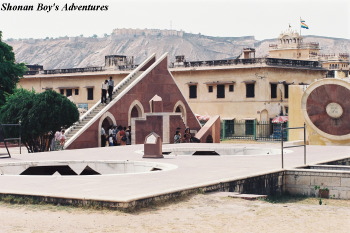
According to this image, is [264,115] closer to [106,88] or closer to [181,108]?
[181,108]

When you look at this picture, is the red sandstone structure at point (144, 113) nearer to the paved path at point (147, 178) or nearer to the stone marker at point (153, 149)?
the stone marker at point (153, 149)

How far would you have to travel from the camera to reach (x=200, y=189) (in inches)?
513

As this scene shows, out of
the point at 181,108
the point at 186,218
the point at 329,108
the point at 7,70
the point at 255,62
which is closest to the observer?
the point at 186,218

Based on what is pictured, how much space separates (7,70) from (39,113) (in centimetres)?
1064

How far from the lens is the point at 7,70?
37875 mm

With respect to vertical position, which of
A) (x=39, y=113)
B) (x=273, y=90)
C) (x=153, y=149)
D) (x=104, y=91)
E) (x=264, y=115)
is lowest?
(x=153, y=149)

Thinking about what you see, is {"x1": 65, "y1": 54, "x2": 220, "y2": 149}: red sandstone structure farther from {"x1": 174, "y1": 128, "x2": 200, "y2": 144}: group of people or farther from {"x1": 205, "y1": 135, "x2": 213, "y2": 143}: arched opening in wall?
{"x1": 174, "y1": 128, "x2": 200, "y2": 144}: group of people

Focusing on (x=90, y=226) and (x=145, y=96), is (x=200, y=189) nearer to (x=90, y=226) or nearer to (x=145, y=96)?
(x=90, y=226)

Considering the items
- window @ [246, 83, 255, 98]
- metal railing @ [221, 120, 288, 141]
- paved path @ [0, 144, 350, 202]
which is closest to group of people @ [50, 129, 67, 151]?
paved path @ [0, 144, 350, 202]

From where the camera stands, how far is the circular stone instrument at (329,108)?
28344 millimetres

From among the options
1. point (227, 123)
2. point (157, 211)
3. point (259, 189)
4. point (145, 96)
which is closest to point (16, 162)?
point (259, 189)

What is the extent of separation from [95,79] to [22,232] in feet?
150

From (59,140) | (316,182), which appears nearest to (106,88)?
(59,140)

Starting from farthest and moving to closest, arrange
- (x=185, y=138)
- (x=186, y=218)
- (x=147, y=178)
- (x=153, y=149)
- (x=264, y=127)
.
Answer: (x=264, y=127), (x=185, y=138), (x=153, y=149), (x=147, y=178), (x=186, y=218)
